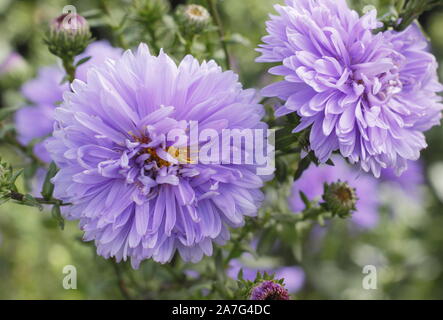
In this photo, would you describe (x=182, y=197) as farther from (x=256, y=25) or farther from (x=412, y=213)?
(x=412, y=213)

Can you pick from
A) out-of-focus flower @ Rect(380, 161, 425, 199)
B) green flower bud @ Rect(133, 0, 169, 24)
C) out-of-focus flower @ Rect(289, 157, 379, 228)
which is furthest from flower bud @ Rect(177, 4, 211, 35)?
out-of-focus flower @ Rect(380, 161, 425, 199)

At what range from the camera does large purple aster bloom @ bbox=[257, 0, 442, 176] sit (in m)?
0.71

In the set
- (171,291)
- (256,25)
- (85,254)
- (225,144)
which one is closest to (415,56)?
(225,144)

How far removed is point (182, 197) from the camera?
0.69 m

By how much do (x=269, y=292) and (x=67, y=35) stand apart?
0.54 metres

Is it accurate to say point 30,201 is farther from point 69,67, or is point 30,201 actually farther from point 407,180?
point 407,180

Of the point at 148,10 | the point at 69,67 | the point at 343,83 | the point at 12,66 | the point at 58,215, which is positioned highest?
the point at 12,66

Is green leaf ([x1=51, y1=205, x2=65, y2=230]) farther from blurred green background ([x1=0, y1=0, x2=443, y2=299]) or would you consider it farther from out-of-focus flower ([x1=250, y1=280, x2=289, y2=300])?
blurred green background ([x1=0, y1=0, x2=443, y2=299])

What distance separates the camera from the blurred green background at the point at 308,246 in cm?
146

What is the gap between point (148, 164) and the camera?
2.40 feet

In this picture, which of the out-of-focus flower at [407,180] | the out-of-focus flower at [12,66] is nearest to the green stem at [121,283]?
the out-of-focus flower at [12,66]

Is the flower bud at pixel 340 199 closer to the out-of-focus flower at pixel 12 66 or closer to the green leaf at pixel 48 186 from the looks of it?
the green leaf at pixel 48 186

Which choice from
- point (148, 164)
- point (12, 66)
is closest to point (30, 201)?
point (148, 164)

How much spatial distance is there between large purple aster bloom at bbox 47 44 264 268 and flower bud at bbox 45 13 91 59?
218 millimetres
